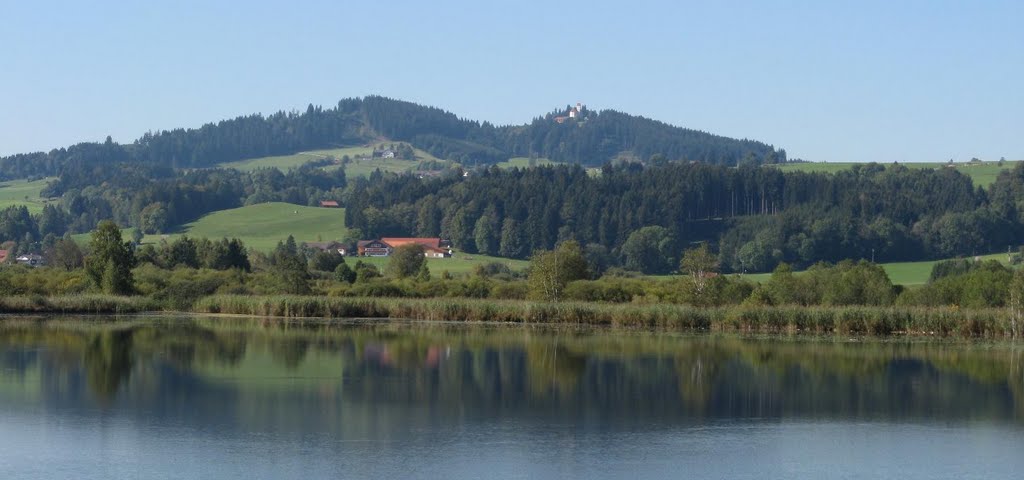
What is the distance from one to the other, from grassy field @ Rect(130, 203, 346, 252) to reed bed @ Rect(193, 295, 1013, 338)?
56.7 m

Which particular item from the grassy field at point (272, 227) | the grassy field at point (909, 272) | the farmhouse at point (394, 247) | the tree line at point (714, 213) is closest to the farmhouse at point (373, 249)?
the farmhouse at point (394, 247)

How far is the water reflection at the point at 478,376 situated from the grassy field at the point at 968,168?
103500 millimetres

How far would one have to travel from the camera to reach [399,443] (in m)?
24.0

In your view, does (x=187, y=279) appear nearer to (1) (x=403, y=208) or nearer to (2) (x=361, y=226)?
(2) (x=361, y=226)

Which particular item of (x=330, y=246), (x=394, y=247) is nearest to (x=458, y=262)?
(x=394, y=247)

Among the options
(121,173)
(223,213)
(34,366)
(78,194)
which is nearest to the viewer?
(34,366)

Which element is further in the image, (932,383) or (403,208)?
(403,208)

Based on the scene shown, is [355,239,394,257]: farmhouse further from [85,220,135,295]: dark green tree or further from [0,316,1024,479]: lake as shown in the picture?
[0,316,1024,479]: lake

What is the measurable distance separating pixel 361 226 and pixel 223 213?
61.0 ft

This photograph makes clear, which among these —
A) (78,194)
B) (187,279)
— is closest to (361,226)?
(78,194)

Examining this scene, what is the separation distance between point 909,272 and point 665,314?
5525cm

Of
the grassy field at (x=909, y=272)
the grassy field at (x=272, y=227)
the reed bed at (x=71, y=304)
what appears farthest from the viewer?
the grassy field at (x=272, y=227)

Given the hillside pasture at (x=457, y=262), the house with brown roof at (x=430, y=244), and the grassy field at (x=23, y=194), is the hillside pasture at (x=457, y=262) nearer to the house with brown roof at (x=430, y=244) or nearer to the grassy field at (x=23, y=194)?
Answer: the house with brown roof at (x=430, y=244)

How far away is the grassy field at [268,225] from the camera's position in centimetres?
12538
